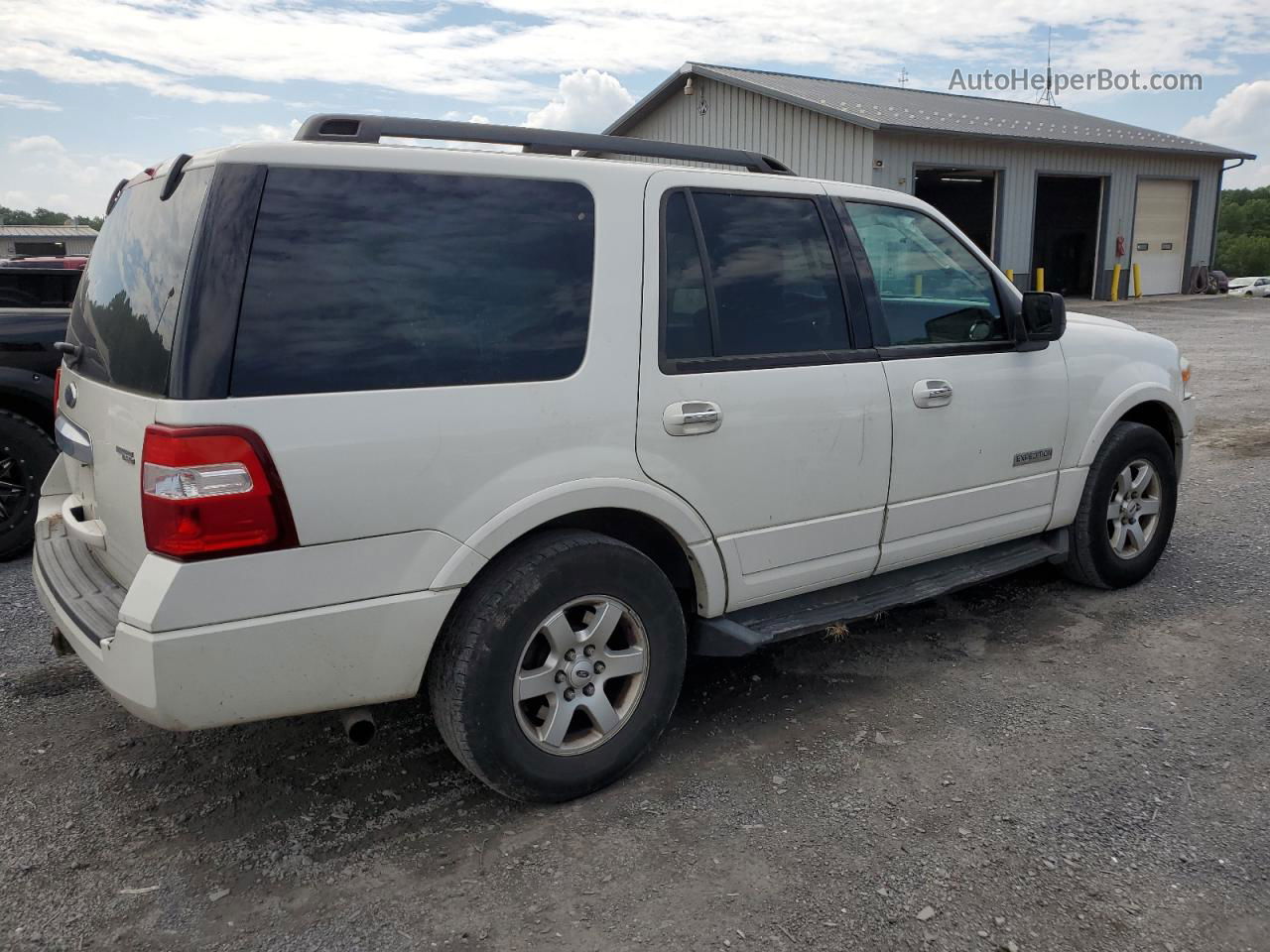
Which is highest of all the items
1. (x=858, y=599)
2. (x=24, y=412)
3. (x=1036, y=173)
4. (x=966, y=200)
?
(x=1036, y=173)

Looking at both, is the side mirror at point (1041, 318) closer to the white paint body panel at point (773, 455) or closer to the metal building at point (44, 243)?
the white paint body panel at point (773, 455)

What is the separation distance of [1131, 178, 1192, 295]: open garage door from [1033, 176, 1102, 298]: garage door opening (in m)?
1.13

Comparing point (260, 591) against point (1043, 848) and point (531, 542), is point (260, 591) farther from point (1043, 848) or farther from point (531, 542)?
point (1043, 848)

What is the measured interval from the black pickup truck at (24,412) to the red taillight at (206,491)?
11.9 feet

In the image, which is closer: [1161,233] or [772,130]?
[772,130]

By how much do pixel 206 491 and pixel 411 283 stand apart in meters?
0.76

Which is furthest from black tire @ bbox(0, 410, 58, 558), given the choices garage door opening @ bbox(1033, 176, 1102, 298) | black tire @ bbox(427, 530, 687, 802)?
garage door opening @ bbox(1033, 176, 1102, 298)

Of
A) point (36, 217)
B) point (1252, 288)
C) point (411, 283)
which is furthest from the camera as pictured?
point (36, 217)

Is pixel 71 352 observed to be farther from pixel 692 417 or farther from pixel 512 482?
pixel 692 417

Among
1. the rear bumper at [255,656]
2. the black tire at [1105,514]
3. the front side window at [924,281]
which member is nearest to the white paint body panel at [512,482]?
the rear bumper at [255,656]

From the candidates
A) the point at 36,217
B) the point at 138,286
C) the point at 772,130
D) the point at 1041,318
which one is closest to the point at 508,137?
the point at 138,286

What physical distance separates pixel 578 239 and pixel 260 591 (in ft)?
4.45

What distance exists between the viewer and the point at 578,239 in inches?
121

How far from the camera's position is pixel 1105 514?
4746 millimetres
